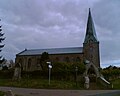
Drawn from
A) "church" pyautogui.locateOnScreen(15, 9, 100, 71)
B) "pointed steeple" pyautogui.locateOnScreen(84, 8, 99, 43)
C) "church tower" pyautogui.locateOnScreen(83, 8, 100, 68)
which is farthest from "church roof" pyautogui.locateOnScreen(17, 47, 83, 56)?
"pointed steeple" pyautogui.locateOnScreen(84, 8, 99, 43)

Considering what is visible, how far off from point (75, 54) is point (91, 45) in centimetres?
719

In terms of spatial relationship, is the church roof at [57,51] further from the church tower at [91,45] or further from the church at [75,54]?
the church tower at [91,45]

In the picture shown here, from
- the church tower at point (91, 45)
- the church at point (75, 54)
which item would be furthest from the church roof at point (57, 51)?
the church tower at point (91, 45)

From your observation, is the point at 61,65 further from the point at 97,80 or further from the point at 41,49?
the point at 41,49

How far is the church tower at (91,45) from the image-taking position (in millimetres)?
77238

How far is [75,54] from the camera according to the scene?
264ft

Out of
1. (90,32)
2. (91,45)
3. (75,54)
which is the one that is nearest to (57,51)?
(75,54)

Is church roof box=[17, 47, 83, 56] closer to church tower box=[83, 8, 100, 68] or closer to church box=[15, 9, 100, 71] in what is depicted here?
church box=[15, 9, 100, 71]

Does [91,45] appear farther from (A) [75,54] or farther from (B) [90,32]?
(A) [75,54]

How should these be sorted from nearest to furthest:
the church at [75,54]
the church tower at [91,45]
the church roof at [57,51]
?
Answer: the church tower at [91,45] → the church at [75,54] → the church roof at [57,51]

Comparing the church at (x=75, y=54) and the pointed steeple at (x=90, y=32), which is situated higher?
the pointed steeple at (x=90, y=32)

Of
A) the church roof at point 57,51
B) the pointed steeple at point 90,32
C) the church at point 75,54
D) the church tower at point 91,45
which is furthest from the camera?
the church roof at point 57,51

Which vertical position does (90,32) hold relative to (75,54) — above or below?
above

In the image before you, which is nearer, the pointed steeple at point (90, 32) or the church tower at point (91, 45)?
the church tower at point (91, 45)
